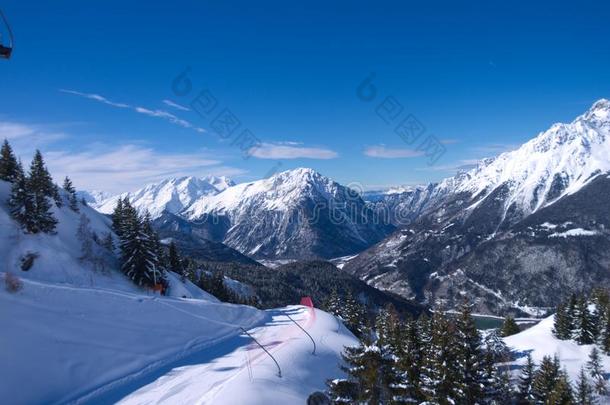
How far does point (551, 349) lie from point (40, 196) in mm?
95787

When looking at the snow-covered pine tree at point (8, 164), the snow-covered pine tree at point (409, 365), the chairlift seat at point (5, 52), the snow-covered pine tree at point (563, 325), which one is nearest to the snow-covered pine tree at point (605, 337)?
the snow-covered pine tree at point (563, 325)

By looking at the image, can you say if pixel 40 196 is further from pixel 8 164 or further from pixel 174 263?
pixel 174 263

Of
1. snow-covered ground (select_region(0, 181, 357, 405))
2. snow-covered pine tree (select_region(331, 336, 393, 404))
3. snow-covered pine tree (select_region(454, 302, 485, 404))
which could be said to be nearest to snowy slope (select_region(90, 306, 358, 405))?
snow-covered ground (select_region(0, 181, 357, 405))

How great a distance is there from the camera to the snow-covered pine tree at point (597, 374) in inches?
2460

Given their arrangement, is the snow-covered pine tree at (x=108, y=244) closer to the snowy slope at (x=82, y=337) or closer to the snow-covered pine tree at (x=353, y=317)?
the snowy slope at (x=82, y=337)

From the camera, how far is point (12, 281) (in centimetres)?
3212

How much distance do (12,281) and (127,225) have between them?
29946 millimetres

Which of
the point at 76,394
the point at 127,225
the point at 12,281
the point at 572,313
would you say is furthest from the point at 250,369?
the point at 572,313

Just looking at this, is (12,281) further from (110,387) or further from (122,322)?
(110,387)

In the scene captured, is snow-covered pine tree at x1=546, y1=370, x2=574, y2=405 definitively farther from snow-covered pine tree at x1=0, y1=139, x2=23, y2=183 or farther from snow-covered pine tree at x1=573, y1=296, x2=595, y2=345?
snow-covered pine tree at x1=0, y1=139, x2=23, y2=183

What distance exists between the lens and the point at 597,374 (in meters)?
65.3

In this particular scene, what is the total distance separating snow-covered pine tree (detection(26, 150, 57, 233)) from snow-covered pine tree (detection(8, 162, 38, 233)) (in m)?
0.35

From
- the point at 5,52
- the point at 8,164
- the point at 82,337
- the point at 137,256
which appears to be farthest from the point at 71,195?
the point at 5,52

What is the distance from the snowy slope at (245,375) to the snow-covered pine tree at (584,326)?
64270mm
